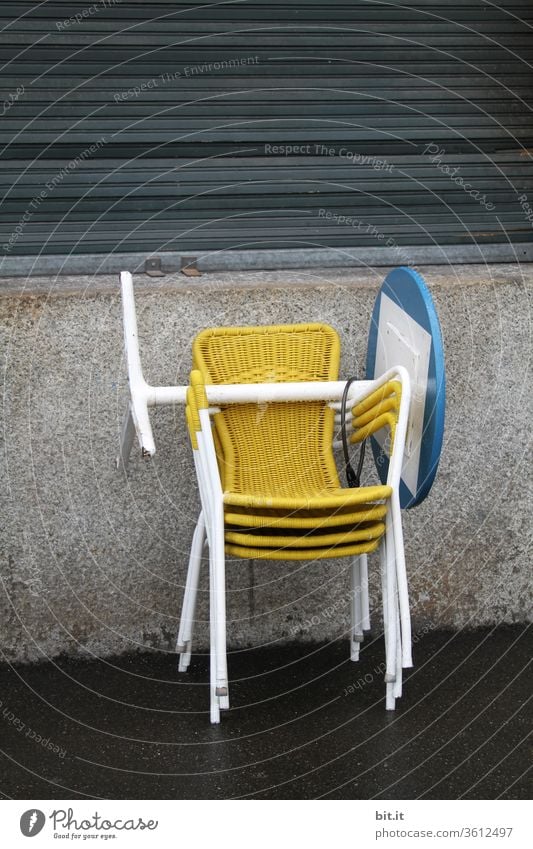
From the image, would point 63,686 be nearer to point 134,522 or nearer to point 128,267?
point 134,522

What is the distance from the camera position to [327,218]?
445 cm

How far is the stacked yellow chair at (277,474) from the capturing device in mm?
3271

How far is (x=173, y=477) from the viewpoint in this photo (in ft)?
13.2

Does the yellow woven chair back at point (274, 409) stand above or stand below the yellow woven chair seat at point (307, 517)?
above

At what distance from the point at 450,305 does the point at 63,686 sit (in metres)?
1.84

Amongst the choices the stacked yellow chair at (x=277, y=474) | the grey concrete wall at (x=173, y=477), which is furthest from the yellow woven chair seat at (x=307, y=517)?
the grey concrete wall at (x=173, y=477)

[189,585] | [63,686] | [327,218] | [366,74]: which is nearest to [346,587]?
[189,585]

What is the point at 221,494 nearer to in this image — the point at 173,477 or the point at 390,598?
the point at 390,598

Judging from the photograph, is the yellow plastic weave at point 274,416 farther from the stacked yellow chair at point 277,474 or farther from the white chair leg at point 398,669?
the white chair leg at point 398,669

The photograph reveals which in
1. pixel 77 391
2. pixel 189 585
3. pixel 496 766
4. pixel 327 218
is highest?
pixel 327 218

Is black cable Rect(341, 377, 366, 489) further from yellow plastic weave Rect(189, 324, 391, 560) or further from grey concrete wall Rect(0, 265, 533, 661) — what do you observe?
grey concrete wall Rect(0, 265, 533, 661)

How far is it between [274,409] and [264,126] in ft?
3.82

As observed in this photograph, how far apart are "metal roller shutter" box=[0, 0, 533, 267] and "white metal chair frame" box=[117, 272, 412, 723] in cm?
88

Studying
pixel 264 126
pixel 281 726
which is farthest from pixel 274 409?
pixel 264 126
